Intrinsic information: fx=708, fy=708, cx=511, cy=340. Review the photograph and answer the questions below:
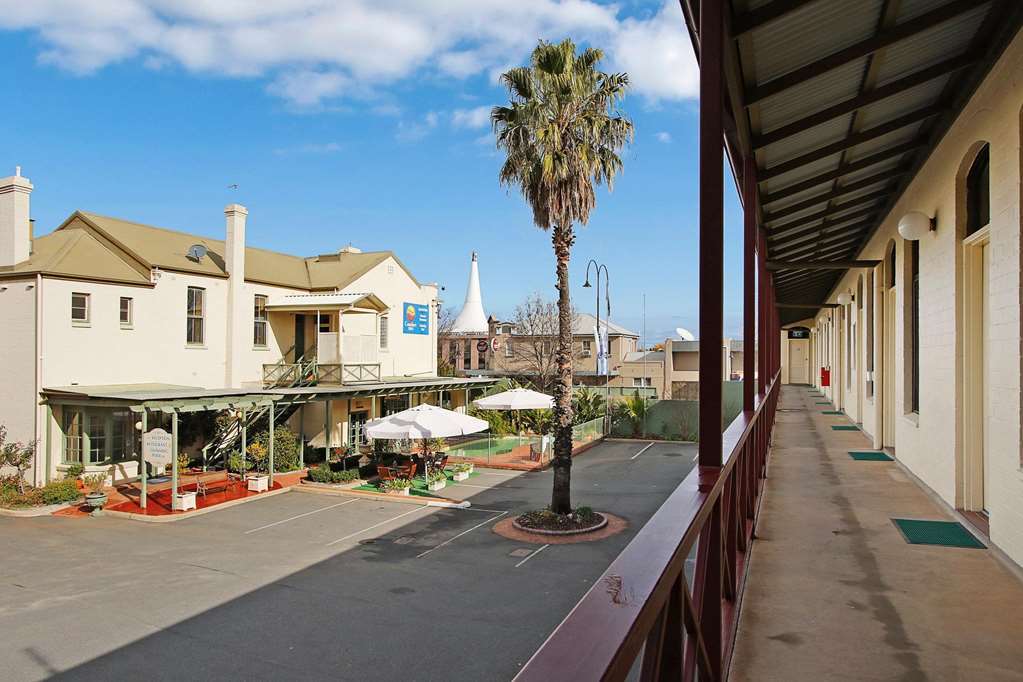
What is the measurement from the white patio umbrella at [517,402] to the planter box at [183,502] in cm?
964

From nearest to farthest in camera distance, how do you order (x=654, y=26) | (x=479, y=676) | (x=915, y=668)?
1. (x=915, y=668)
2. (x=654, y=26)
3. (x=479, y=676)

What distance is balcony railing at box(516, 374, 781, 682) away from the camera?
1313mm

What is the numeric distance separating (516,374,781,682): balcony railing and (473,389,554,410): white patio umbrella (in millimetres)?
19327

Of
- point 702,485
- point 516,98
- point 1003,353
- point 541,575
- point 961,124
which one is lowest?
point 541,575

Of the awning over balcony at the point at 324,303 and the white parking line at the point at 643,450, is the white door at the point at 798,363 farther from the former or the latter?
the awning over balcony at the point at 324,303

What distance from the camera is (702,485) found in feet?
10.1

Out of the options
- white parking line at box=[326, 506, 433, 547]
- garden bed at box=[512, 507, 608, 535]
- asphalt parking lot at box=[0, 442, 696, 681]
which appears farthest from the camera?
garden bed at box=[512, 507, 608, 535]

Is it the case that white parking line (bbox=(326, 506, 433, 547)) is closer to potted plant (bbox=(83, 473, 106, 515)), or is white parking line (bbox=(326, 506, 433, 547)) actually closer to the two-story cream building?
the two-story cream building

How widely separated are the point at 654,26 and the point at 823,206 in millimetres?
7482

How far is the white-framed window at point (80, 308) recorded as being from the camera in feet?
60.1

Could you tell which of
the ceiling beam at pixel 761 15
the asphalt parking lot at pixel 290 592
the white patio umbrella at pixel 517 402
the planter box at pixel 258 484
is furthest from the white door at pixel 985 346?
the white patio umbrella at pixel 517 402

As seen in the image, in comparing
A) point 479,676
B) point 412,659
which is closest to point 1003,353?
point 479,676

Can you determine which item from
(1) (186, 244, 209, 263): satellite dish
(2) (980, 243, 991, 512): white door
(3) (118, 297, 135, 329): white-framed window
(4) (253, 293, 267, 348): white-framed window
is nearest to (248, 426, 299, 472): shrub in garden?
(4) (253, 293, 267, 348): white-framed window

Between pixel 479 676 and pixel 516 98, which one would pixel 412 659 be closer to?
pixel 479 676
